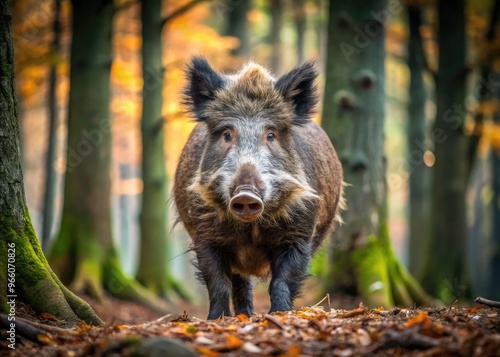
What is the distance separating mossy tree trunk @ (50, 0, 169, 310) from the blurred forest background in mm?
22

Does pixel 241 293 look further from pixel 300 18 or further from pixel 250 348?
pixel 300 18

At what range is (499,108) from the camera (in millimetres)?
17016

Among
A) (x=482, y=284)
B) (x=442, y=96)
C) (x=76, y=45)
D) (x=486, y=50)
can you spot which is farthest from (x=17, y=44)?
(x=482, y=284)

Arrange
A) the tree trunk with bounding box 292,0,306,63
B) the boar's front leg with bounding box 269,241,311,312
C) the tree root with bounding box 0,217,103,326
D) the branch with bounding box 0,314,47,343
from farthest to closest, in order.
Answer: the tree trunk with bounding box 292,0,306,63
the boar's front leg with bounding box 269,241,311,312
the tree root with bounding box 0,217,103,326
the branch with bounding box 0,314,47,343

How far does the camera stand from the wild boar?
6512 millimetres

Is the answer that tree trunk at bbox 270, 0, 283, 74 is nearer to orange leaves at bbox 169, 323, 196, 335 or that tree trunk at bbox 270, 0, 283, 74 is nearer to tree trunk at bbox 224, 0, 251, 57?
tree trunk at bbox 224, 0, 251, 57

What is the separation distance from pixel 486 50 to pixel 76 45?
9.78 m

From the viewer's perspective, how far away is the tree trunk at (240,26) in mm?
19453

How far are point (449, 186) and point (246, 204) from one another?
9913 millimetres

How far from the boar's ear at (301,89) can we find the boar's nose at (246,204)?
1.71 m

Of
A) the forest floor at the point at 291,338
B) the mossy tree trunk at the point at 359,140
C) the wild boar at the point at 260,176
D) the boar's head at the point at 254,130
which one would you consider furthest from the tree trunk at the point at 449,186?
the forest floor at the point at 291,338

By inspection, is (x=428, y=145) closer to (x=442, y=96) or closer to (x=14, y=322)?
(x=442, y=96)

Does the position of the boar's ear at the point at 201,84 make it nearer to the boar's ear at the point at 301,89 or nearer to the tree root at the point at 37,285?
the boar's ear at the point at 301,89

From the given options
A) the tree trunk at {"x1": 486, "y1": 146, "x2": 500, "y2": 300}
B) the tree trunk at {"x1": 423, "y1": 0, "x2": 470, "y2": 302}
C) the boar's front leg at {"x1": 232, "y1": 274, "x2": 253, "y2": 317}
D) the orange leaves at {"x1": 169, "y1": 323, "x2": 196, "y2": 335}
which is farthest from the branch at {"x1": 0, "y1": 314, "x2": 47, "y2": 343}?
the tree trunk at {"x1": 486, "y1": 146, "x2": 500, "y2": 300}
